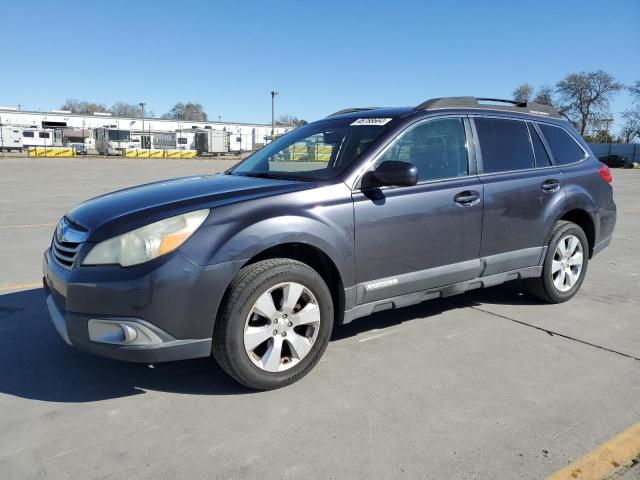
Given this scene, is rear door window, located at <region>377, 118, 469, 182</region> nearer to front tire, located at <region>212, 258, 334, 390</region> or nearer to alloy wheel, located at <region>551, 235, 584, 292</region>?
front tire, located at <region>212, 258, 334, 390</region>

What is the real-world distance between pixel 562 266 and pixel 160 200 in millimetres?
3688

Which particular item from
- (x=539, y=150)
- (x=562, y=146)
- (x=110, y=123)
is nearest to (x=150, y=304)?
(x=539, y=150)

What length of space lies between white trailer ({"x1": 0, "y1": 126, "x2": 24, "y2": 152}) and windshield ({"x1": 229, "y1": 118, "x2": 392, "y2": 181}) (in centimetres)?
5378

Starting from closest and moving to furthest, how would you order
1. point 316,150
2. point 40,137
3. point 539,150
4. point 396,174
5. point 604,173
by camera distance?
point 396,174 < point 316,150 < point 539,150 < point 604,173 < point 40,137

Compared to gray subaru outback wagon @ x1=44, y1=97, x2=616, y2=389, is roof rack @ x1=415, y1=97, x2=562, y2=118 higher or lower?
higher

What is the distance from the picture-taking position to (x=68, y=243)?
123 inches

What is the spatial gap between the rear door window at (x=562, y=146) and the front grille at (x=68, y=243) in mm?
4043

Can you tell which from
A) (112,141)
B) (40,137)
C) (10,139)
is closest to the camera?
(10,139)

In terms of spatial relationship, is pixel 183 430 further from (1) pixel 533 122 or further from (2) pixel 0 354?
(1) pixel 533 122

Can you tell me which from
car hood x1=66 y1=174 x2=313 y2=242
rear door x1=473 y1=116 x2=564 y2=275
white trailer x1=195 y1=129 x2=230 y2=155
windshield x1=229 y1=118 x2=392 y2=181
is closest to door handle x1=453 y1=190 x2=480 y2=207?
rear door x1=473 y1=116 x2=564 y2=275

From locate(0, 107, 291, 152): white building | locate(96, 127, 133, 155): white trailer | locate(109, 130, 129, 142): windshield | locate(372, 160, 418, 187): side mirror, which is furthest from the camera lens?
locate(0, 107, 291, 152): white building

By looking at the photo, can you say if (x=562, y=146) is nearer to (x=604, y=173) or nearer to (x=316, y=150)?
(x=604, y=173)

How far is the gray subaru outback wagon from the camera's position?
2.83 meters

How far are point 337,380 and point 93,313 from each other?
4.95 ft
